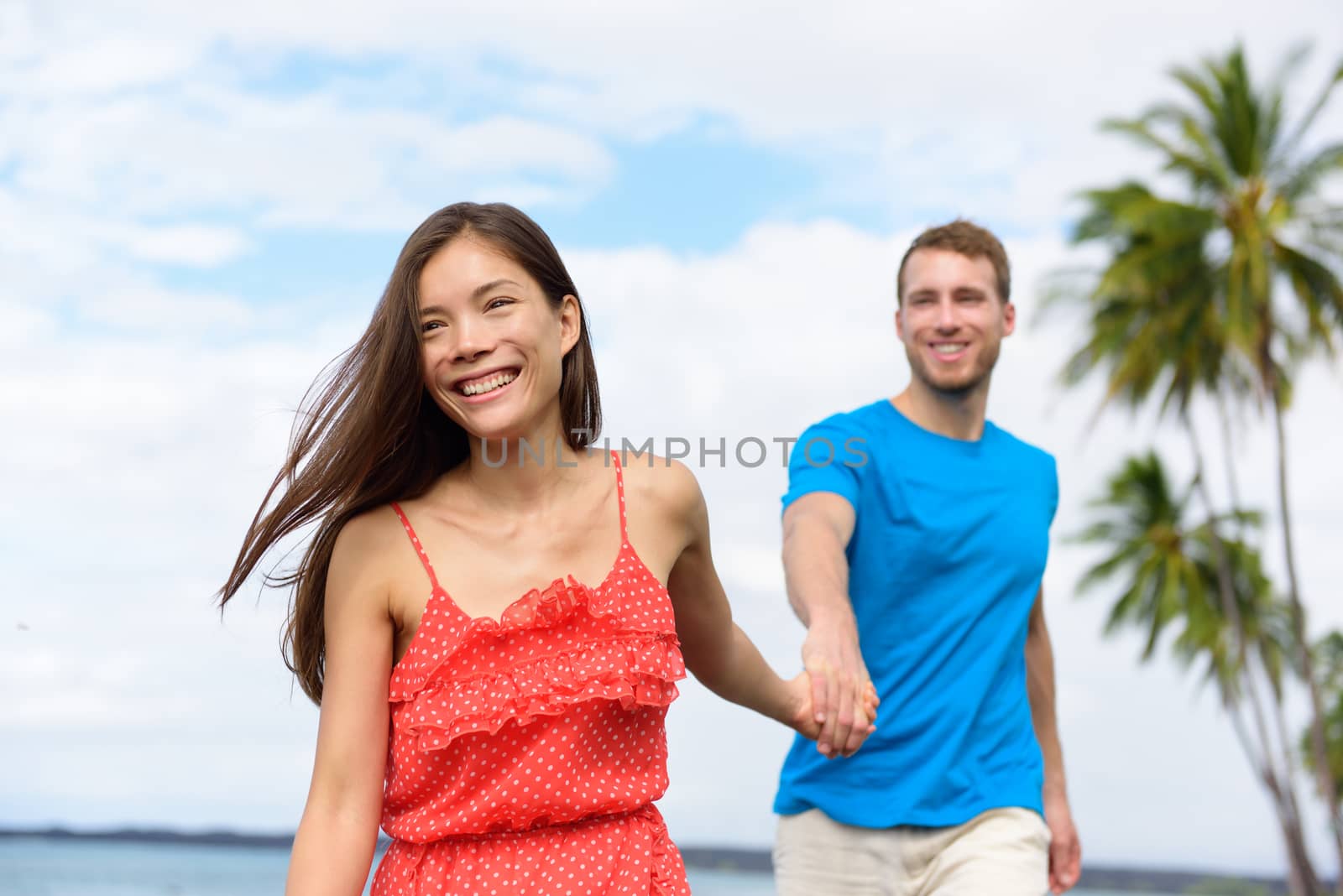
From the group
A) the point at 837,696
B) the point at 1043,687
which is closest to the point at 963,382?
the point at 1043,687

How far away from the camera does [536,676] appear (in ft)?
8.14

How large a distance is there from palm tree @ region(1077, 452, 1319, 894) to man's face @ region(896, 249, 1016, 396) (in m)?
27.9

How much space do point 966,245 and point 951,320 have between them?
30 centimetres

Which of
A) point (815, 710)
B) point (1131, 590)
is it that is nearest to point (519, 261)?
point (815, 710)

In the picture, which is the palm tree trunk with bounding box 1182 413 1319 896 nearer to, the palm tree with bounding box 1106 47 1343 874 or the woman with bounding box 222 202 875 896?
the palm tree with bounding box 1106 47 1343 874

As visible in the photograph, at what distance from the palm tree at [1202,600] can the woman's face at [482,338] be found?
98.6 feet

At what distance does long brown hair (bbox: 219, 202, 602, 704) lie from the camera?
259cm

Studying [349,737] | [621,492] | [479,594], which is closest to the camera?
[349,737]

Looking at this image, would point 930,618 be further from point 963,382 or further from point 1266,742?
point 1266,742

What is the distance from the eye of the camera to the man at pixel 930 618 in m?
3.87

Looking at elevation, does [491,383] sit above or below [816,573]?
above

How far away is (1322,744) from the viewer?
27641 millimetres

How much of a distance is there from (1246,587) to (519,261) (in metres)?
32.6

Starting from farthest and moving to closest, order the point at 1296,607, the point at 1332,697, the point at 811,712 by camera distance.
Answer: the point at 1332,697
the point at 1296,607
the point at 811,712
